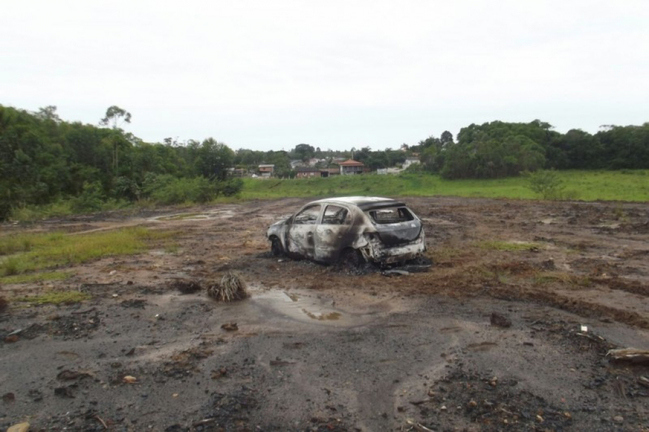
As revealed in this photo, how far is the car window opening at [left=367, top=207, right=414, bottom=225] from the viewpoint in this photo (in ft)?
27.5

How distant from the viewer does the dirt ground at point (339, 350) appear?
12.2ft

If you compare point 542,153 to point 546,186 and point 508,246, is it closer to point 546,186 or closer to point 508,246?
point 546,186

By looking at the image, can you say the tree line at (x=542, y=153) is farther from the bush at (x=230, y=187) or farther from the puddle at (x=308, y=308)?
the puddle at (x=308, y=308)

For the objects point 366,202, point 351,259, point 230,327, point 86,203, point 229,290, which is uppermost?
point 366,202

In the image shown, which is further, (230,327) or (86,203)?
(86,203)

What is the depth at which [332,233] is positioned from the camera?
28.4 feet

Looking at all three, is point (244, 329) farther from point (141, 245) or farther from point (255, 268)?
point (141, 245)

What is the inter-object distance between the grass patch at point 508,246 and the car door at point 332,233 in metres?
4.62

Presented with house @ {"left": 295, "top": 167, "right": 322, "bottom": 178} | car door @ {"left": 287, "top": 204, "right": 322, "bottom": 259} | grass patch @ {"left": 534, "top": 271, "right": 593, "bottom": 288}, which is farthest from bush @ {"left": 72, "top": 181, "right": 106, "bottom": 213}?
house @ {"left": 295, "top": 167, "right": 322, "bottom": 178}

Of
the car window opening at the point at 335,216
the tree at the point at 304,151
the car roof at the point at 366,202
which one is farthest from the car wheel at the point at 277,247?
the tree at the point at 304,151

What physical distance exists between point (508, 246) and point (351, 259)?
16.4 feet

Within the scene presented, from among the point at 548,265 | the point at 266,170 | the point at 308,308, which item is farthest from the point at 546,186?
the point at 266,170

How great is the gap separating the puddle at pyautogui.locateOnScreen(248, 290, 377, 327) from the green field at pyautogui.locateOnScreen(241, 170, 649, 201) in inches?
1002

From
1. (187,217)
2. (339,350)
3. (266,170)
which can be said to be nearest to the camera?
(339,350)
